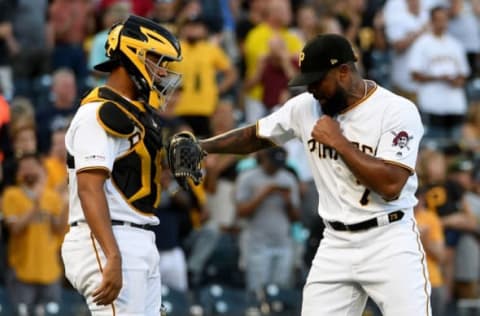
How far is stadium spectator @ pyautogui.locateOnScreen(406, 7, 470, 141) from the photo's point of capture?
15.2 metres

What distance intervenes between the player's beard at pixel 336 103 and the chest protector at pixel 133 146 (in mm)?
1096

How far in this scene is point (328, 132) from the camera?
7.04 metres

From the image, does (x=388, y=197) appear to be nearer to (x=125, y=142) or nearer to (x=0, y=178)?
(x=125, y=142)

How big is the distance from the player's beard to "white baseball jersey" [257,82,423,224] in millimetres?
46

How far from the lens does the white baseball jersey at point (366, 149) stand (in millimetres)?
7043

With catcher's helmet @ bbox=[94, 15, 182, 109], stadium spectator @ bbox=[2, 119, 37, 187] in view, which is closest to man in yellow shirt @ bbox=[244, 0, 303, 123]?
stadium spectator @ bbox=[2, 119, 37, 187]

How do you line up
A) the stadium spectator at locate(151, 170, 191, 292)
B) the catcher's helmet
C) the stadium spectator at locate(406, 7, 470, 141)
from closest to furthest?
the catcher's helmet, the stadium spectator at locate(151, 170, 191, 292), the stadium spectator at locate(406, 7, 470, 141)

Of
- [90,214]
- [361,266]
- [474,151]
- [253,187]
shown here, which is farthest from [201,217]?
[90,214]

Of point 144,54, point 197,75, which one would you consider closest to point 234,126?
point 197,75

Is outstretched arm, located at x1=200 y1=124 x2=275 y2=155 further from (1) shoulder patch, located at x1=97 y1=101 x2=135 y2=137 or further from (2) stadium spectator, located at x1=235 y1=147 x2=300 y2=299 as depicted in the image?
(2) stadium spectator, located at x1=235 y1=147 x2=300 y2=299

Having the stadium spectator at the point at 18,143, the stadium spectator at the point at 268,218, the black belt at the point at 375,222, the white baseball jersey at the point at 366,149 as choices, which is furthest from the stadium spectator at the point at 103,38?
the black belt at the point at 375,222

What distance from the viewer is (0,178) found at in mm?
11320

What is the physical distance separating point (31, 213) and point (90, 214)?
16.2 ft

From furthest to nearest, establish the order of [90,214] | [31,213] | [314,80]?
[31,213]
[314,80]
[90,214]
